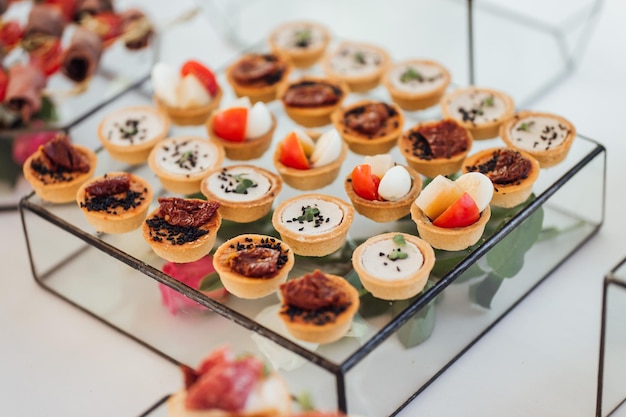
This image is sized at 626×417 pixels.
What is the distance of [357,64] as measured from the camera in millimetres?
3883

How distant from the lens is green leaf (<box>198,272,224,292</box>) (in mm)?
2967

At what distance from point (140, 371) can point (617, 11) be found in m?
2.66

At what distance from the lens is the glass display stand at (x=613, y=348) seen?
8.36 feet

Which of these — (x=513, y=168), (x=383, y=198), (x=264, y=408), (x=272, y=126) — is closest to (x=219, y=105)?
(x=272, y=126)

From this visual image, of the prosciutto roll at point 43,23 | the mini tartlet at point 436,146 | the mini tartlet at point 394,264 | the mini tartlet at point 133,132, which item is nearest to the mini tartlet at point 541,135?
the mini tartlet at point 436,146

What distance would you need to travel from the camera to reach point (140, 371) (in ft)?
10.1

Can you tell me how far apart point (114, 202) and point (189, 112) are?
59cm

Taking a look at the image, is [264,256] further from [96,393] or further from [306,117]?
[306,117]

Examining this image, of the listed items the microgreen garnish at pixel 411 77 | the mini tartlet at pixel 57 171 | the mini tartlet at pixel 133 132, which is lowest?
the mini tartlet at pixel 133 132

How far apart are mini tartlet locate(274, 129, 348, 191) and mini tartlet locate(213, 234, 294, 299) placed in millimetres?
384

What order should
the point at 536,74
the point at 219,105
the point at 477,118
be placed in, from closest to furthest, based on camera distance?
the point at 477,118, the point at 219,105, the point at 536,74

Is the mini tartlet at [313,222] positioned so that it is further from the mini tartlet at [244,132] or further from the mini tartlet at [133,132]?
the mini tartlet at [133,132]

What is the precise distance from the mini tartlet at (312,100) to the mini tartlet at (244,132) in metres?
0.15

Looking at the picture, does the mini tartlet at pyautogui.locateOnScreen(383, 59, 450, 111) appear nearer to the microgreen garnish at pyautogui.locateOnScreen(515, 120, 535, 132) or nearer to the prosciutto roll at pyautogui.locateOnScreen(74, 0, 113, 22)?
the microgreen garnish at pyautogui.locateOnScreen(515, 120, 535, 132)
